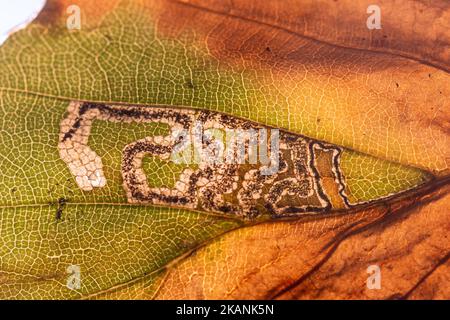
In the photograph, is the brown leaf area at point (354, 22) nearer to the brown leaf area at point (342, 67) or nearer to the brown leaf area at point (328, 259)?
the brown leaf area at point (342, 67)

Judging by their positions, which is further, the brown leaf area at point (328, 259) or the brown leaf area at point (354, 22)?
the brown leaf area at point (354, 22)

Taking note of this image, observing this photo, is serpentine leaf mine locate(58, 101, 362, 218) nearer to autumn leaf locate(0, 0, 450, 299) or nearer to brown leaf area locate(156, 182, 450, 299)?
autumn leaf locate(0, 0, 450, 299)

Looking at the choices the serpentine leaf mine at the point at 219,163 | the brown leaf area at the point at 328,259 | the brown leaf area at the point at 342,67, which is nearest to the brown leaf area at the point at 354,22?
the brown leaf area at the point at 342,67

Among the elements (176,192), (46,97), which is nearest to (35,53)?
(46,97)

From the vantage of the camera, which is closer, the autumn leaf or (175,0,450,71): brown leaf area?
the autumn leaf

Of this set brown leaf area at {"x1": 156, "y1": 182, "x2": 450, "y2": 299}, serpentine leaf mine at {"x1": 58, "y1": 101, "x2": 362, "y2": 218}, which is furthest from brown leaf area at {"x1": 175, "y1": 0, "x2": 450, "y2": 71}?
brown leaf area at {"x1": 156, "y1": 182, "x2": 450, "y2": 299}

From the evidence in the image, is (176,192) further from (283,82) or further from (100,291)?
(283,82)

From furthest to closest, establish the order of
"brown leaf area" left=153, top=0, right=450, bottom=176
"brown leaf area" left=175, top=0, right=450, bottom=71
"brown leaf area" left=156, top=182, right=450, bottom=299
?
"brown leaf area" left=175, top=0, right=450, bottom=71
"brown leaf area" left=153, top=0, right=450, bottom=176
"brown leaf area" left=156, top=182, right=450, bottom=299

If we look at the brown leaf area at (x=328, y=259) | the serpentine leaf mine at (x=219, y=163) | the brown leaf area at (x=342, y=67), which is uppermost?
the brown leaf area at (x=342, y=67)
